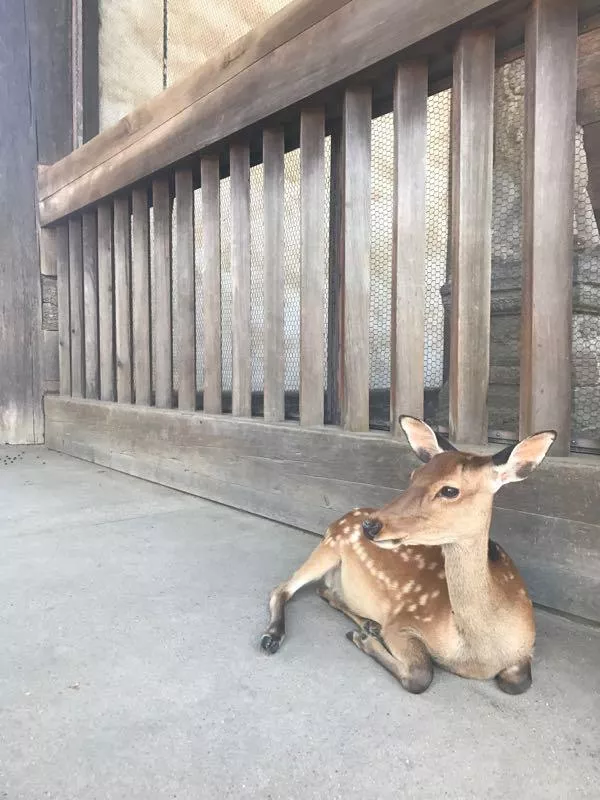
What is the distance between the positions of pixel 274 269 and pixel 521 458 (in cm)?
187

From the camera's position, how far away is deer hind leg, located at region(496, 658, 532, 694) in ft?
4.41

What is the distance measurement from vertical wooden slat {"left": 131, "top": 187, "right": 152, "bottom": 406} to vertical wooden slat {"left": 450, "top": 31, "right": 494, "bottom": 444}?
7.94 feet

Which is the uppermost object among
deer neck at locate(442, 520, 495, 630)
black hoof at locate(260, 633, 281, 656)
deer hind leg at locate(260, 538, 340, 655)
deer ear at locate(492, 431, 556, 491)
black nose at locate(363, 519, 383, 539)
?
deer ear at locate(492, 431, 556, 491)

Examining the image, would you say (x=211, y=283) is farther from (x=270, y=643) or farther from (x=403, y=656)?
(x=403, y=656)

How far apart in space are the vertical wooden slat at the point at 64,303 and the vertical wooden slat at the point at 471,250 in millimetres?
3637

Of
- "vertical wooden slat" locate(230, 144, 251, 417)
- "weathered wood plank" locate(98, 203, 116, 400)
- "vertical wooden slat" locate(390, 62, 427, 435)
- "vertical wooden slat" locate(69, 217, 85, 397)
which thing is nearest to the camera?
"vertical wooden slat" locate(390, 62, 427, 435)

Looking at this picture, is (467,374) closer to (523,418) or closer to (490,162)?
(523,418)

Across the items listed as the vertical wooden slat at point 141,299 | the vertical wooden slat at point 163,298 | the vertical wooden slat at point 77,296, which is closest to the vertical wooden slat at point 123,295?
the vertical wooden slat at point 141,299

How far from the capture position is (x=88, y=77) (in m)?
4.91

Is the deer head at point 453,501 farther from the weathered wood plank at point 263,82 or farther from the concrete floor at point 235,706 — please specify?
the weathered wood plank at point 263,82

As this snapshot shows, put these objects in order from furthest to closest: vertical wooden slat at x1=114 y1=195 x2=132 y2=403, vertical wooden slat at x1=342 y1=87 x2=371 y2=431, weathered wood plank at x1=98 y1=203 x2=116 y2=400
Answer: weathered wood plank at x1=98 y1=203 x2=116 y2=400 → vertical wooden slat at x1=114 y1=195 x2=132 y2=403 → vertical wooden slat at x1=342 y1=87 x2=371 y2=431

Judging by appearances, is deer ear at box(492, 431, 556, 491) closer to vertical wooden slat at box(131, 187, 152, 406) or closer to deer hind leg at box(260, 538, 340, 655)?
deer hind leg at box(260, 538, 340, 655)

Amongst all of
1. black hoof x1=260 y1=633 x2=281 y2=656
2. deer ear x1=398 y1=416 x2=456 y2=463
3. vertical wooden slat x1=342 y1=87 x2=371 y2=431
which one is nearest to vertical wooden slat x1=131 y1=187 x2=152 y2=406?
vertical wooden slat x1=342 y1=87 x2=371 y2=431

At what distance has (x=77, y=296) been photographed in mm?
4625
